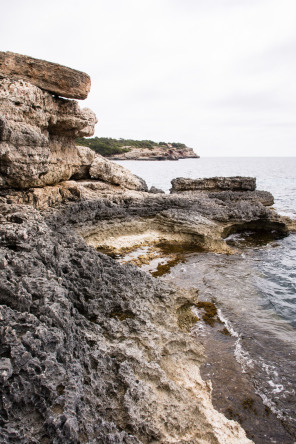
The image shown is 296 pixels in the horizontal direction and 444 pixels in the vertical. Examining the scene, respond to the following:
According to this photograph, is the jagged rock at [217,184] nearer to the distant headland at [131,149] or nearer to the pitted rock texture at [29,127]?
the pitted rock texture at [29,127]

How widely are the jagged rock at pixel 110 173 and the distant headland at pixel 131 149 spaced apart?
5959 cm

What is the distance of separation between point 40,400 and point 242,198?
2496 centimetres

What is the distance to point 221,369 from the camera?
656 cm

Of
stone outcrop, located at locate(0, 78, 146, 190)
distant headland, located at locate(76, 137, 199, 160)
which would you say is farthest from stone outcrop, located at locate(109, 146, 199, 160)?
stone outcrop, located at locate(0, 78, 146, 190)

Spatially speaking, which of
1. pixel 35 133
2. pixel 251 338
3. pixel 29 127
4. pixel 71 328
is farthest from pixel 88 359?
pixel 29 127

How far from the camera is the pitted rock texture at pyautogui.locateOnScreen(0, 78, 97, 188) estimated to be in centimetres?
1001

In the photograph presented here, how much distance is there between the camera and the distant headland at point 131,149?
8762 centimetres

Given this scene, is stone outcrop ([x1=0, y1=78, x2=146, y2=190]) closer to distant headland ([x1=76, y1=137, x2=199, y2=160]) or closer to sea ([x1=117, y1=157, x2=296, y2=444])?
sea ([x1=117, y1=157, x2=296, y2=444])

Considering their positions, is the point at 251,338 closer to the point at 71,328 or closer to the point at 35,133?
the point at 71,328

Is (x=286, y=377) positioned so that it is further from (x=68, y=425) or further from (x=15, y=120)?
(x=15, y=120)

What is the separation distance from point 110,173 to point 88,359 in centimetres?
1560

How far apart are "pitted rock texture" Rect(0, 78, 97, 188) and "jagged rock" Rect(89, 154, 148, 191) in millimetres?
4499

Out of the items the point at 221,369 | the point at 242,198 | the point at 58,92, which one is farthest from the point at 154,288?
the point at 242,198

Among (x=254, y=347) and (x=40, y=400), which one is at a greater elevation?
(x=40, y=400)
